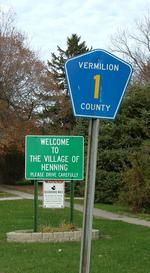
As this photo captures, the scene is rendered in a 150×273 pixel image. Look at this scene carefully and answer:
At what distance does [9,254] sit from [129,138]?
1188cm

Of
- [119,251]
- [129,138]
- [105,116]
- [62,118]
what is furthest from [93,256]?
[62,118]

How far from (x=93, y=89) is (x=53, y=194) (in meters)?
5.93

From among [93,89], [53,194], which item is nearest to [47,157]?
[53,194]

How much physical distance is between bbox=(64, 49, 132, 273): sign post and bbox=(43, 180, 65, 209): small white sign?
227 inches

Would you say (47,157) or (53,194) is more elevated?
(47,157)

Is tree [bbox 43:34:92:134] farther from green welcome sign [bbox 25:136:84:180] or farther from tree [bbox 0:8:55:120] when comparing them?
green welcome sign [bbox 25:136:84:180]

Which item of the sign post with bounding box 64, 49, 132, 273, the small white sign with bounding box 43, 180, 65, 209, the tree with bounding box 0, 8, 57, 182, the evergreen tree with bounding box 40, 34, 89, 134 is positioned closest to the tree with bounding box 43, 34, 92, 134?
the evergreen tree with bounding box 40, 34, 89, 134

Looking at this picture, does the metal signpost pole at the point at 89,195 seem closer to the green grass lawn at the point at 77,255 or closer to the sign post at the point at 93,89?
the sign post at the point at 93,89

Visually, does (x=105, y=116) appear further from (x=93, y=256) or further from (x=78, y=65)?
(x=93, y=256)

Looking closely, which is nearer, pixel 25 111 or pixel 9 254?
pixel 9 254

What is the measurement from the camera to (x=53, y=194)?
8.52m

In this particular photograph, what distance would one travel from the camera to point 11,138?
2352 centimetres

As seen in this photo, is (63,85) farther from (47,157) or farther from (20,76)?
(47,157)

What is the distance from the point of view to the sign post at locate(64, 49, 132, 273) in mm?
2838
